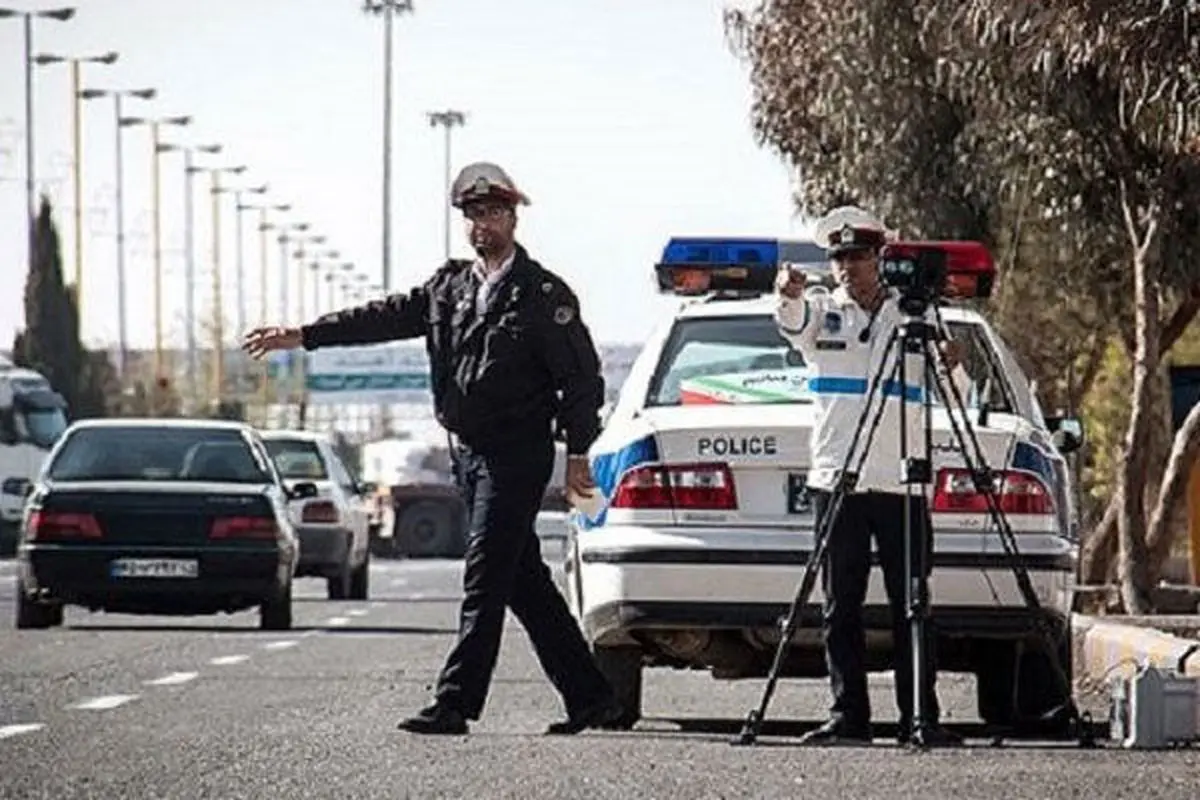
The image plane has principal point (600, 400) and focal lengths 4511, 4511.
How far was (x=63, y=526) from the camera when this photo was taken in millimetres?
29641

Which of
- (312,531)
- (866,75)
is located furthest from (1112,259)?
(312,531)

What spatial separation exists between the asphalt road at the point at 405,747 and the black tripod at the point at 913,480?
9.7 inches

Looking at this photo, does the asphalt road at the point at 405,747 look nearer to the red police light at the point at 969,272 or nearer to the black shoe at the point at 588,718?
the black shoe at the point at 588,718

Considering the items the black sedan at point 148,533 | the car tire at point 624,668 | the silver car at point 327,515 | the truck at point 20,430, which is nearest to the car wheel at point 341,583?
the silver car at point 327,515

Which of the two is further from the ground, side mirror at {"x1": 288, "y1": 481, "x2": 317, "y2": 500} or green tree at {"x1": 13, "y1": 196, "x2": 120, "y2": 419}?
side mirror at {"x1": 288, "y1": 481, "x2": 317, "y2": 500}

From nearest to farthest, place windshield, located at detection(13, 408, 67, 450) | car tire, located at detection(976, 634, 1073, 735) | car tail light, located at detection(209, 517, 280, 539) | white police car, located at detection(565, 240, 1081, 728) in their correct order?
white police car, located at detection(565, 240, 1081, 728) → car tire, located at detection(976, 634, 1073, 735) → car tail light, located at detection(209, 517, 280, 539) → windshield, located at detection(13, 408, 67, 450)

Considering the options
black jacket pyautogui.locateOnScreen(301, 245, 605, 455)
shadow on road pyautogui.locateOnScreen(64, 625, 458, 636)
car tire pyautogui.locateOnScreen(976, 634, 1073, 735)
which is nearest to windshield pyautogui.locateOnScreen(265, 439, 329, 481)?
shadow on road pyautogui.locateOnScreen(64, 625, 458, 636)

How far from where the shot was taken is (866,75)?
3444 cm

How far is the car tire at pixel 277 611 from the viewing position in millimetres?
30250

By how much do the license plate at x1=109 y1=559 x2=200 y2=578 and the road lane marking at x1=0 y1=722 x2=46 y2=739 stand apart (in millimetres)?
12503

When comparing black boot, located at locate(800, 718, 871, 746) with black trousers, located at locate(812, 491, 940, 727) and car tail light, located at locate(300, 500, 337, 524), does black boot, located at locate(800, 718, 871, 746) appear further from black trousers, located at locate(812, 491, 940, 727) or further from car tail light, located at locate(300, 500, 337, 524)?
car tail light, located at locate(300, 500, 337, 524)

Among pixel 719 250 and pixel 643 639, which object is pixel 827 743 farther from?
pixel 719 250

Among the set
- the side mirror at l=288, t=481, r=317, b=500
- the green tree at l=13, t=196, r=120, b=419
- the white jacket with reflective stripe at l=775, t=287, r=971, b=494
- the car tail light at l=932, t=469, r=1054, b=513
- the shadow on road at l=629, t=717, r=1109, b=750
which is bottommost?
the green tree at l=13, t=196, r=120, b=419

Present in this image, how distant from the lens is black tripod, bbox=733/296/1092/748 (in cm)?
1550
